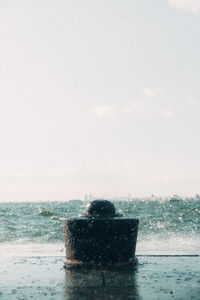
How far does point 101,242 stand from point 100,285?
123cm

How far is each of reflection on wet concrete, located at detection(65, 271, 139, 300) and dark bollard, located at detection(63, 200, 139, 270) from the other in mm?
394

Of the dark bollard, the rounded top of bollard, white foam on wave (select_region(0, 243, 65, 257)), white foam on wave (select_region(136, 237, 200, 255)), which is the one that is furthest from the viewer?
white foam on wave (select_region(0, 243, 65, 257))

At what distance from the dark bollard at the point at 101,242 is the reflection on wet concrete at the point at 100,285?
15.5 inches

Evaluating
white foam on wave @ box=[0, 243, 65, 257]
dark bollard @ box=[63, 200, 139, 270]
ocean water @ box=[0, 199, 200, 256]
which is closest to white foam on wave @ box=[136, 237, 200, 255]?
ocean water @ box=[0, 199, 200, 256]

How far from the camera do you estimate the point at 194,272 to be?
537cm

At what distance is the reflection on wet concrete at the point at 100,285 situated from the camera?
4070mm

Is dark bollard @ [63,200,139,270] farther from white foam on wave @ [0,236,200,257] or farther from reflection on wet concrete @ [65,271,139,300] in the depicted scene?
white foam on wave @ [0,236,200,257]

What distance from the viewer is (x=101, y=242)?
5.77 metres

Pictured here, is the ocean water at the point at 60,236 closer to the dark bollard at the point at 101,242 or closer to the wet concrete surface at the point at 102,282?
the dark bollard at the point at 101,242

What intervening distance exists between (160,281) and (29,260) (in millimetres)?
2857

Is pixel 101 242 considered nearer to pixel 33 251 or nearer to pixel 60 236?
pixel 33 251

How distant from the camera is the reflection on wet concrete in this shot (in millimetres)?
4070

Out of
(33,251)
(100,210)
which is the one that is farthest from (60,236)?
(100,210)

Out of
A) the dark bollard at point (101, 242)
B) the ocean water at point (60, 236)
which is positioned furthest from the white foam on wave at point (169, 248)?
the dark bollard at point (101, 242)
